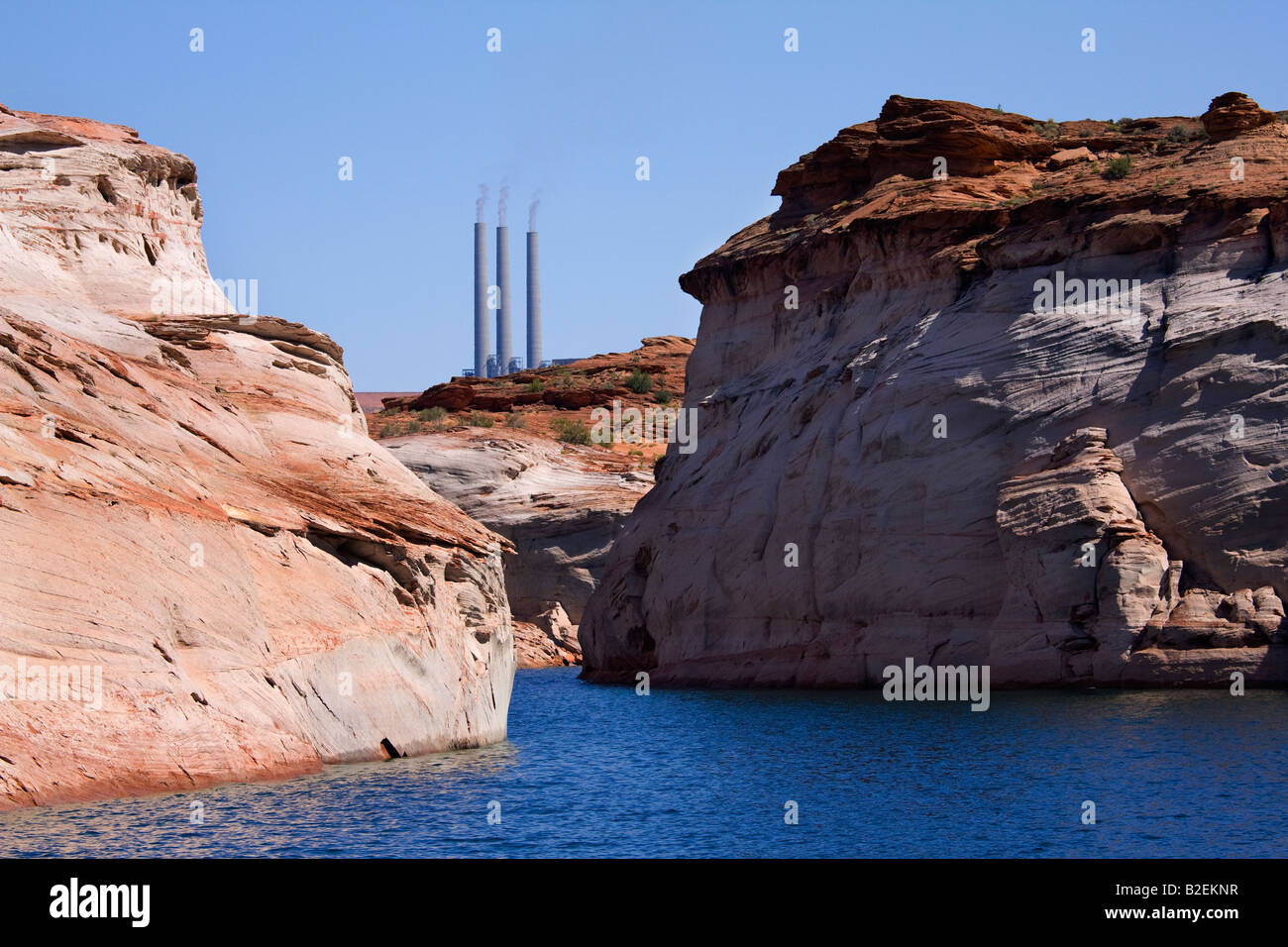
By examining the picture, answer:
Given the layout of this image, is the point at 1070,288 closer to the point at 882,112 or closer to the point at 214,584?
the point at 882,112

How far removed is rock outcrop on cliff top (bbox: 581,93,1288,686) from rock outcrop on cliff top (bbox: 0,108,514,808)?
13158 millimetres

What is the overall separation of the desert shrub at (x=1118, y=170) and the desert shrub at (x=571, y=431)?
40.6 metres

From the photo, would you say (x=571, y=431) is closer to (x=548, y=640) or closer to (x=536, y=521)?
(x=536, y=521)

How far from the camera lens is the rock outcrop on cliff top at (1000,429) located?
3609cm

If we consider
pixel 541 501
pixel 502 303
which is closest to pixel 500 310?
pixel 502 303

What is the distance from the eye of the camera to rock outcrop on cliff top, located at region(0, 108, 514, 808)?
18906 millimetres

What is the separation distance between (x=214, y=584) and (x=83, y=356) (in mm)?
4451

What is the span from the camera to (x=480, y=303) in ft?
506

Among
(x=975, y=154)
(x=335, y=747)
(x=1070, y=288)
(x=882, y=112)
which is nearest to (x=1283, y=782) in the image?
(x=335, y=747)

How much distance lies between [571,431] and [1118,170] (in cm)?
4241

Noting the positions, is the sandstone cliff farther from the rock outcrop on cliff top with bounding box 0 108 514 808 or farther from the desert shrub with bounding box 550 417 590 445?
the rock outcrop on cliff top with bounding box 0 108 514 808

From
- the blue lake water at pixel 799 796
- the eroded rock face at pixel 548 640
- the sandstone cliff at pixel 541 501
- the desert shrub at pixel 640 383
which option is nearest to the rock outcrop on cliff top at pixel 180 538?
the blue lake water at pixel 799 796

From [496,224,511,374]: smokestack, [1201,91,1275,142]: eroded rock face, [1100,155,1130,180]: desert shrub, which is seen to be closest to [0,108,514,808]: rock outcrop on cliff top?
[1100,155,1130,180]: desert shrub

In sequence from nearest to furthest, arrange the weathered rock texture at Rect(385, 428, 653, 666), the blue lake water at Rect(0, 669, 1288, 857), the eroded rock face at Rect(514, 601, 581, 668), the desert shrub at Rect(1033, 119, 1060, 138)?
1. the blue lake water at Rect(0, 669, 1288, 857)
2. the desert shrub at Rect(1033, 119, 1060, 138)
3. the eroded rock face at Rect(514, 601, 581, 668)
4. the weathered rock texture at Rect(385, 428, 653, 666)
